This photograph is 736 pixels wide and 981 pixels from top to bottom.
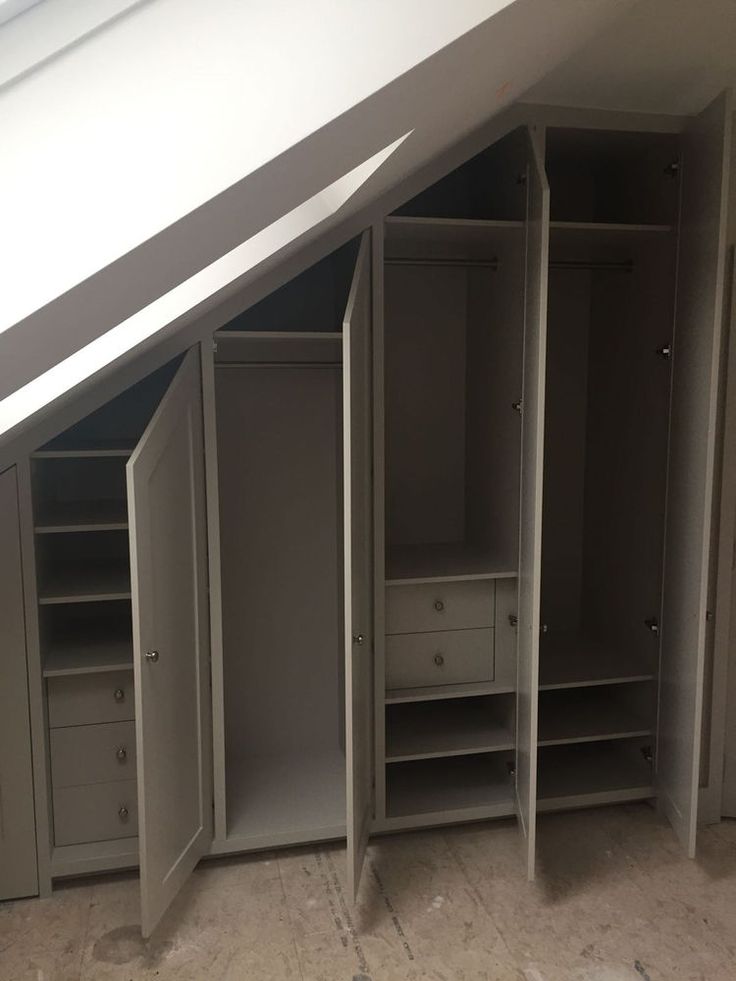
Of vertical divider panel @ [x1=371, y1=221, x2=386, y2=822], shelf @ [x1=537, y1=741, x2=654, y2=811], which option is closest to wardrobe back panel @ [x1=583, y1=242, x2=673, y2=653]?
shelf @ [x1=537, y1=741, x2=654, y2=811]

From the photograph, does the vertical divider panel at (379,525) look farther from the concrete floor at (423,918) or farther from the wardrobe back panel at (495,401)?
the wardrobe back panel at (495,401)

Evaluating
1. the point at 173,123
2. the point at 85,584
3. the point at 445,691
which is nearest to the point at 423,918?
the point at 445,691

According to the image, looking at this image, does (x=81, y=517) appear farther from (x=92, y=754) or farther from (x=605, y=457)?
(x=605, y=457)

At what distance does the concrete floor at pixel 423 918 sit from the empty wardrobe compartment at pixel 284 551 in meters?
0.30

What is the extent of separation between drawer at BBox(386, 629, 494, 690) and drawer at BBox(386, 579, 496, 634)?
30 millimetres

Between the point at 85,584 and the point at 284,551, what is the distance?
0.73m

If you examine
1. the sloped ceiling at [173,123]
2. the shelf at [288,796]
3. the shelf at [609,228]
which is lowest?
the shelf at [288,796]

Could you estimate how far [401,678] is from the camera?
8.44 feet

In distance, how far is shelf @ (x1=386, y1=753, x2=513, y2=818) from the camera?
8.66ft

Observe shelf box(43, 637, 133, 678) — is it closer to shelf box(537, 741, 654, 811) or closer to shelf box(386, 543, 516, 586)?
shelf box(386, 543, 516, 586)

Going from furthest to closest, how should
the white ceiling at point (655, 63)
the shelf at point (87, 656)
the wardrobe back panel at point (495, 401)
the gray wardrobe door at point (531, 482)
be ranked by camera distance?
the wardrobe back panel at point (495, 401) → the shelf at point (87, 656) → the gray wardrobe door at point (531, 482) → the white ceiling at point (655, 63)

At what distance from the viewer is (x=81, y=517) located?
238 centimetres

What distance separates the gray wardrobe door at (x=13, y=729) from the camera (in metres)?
2.24

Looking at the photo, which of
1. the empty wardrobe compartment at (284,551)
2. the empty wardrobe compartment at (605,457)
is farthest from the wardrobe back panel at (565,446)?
the empty wardrobe compartment at (284,551)
